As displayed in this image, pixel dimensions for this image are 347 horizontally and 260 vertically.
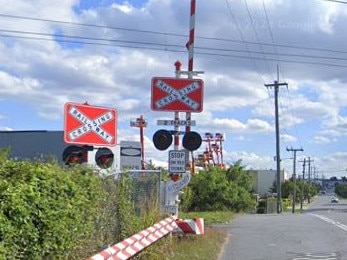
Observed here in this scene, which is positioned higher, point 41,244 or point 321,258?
point 41,244

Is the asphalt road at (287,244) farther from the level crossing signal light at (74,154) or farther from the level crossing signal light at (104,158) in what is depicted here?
the level crossing signal light at (74,154)

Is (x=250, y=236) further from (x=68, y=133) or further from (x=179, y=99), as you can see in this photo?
(x=68, y=133)

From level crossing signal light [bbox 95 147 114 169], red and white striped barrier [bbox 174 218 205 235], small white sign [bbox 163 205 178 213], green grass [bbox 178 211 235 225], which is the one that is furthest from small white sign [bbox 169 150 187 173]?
green grass [bbox 178 211 235 225]

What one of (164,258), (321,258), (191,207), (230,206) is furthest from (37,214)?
(230,206)

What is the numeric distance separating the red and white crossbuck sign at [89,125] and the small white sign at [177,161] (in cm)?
332

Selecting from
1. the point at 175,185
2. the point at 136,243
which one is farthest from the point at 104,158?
the point at 175,185

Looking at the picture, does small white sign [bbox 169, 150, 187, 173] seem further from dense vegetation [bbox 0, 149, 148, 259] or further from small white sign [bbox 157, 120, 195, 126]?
dense vegetation [bbox 0, 149, 148, 259]

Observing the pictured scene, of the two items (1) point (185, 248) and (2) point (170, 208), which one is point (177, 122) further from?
(1) point (185, 248)

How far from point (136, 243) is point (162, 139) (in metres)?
5.33

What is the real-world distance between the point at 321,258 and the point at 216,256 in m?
2.30

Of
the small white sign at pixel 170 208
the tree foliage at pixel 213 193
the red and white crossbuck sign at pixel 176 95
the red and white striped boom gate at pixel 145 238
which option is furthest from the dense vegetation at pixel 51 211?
the tree foliage at pixel 213 193

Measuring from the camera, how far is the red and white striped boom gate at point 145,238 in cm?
809

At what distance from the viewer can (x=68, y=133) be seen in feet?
37.0

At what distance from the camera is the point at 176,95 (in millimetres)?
15172
